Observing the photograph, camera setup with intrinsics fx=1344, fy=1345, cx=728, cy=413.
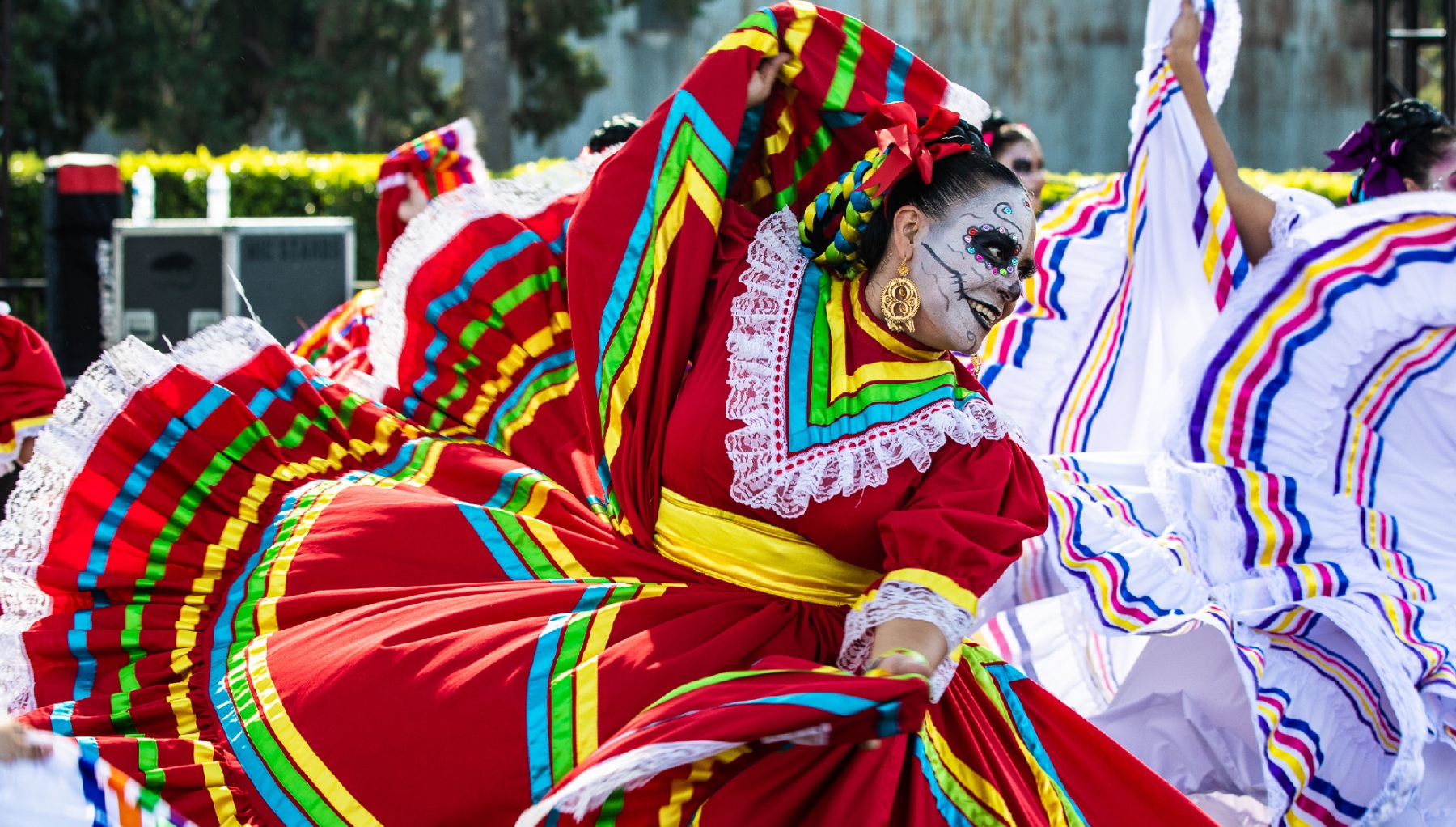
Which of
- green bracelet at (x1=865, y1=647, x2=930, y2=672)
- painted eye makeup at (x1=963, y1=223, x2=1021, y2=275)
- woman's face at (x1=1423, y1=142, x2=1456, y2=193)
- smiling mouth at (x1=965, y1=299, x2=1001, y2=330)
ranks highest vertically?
woman's face at (x1=1423, y1=142, x2=1456, y2=193)

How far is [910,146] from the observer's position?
6.59 feet

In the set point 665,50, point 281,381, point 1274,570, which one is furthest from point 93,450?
point 665,50

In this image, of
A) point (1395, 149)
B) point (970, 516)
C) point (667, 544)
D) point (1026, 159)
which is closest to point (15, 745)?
point (667, 544)

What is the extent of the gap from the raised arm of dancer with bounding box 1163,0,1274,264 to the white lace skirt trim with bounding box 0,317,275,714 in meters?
2.46

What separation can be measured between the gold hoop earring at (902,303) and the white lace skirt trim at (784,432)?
133 mm

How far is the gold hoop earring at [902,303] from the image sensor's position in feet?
6.57

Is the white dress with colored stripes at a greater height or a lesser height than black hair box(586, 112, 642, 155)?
lesser

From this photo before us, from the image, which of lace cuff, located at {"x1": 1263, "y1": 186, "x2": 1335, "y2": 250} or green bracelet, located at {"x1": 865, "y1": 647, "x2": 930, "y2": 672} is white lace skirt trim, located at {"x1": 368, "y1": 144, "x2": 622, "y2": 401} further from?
Result: lace cuff, located at {"x1": 1263, "y1": 186, "x2": 1335, "y2": 250}

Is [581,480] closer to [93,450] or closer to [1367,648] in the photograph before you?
[93,450]

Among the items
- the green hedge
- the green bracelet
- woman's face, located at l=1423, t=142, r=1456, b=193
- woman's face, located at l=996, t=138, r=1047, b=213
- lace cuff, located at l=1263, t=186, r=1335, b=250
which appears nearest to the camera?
the green bracelet

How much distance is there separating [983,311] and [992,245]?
0.32ft

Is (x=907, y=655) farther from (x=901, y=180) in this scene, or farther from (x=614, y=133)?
(x=614, y=133)

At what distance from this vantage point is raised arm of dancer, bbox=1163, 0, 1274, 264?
328cm

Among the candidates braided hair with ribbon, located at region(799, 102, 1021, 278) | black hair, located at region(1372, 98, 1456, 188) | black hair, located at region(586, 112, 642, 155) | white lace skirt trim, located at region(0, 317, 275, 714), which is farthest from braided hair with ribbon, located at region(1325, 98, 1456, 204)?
white lace skirt trim, located at region(0, 317, 275, 714)
